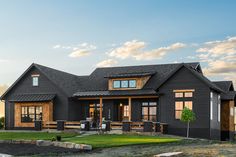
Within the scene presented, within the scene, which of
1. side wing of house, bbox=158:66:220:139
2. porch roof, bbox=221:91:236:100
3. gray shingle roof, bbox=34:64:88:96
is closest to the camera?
side wing of house, bbox=158:66:220:139

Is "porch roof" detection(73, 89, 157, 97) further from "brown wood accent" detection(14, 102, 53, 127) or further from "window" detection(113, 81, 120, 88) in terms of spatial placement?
"brown wood accent" detection(14, 102, 53, 127)

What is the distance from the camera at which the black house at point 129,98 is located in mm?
40594

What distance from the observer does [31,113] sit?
46.0m

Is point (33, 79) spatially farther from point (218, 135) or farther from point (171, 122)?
point (218, 135)

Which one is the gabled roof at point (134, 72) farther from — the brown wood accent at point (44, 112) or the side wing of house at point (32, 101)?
the brown wood accent at point (44, 112)

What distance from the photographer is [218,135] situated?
43.9 meters

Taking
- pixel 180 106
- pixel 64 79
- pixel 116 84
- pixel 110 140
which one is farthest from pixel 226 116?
pixel 110 140

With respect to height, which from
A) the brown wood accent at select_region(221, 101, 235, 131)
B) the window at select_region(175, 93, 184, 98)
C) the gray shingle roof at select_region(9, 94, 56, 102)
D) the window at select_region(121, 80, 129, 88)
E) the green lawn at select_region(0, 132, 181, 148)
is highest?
the window at select_region(121, 80, 129, 88)

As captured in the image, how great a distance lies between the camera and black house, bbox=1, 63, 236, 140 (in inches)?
1598

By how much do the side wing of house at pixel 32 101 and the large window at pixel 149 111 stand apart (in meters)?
7.99

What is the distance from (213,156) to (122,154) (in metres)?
4.92

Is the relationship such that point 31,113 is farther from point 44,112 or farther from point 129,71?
point 129,71

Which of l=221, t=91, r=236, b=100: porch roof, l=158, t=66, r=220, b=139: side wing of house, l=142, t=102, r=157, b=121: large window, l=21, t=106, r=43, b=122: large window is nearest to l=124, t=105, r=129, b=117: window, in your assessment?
l=142, t=102, r=157, b=121: large window

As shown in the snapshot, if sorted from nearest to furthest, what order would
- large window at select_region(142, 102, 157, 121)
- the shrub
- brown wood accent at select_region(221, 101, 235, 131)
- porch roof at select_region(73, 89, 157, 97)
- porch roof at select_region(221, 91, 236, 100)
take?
1. porch roof at select_region(73, 89, 157, 97)
2. large window at select_region(142, 102, 157, 121)
3. porch roof at select_region(221, 91, 236, 100)
4. brown wood accent at select_region(221, 101, 235, 131)
5. the shrub
